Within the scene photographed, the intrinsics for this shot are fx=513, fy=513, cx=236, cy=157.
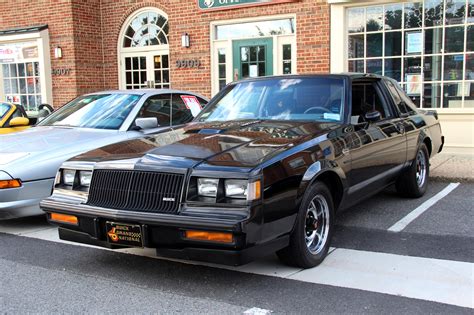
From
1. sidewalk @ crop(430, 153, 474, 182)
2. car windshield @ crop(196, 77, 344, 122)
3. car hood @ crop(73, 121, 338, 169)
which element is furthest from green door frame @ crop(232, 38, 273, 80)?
car hood @ crop(73, 121, 338, 169)

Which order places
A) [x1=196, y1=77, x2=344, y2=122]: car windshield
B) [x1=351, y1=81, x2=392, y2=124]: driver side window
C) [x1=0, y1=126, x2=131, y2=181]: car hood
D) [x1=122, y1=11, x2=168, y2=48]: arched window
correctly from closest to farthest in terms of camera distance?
[x1=196, y1=77, x2=344, y2=122]: car windshield, [x1=351, y1=81, x2=392, y2=124]: driver side window, [x1=0, y1=126, x2=131, y2=181]: car hood, [x1=122, y1=11, x2=168, y2=48]: arched window

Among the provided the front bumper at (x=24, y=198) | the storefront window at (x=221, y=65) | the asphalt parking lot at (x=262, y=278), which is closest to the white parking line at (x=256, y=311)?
the asphalt parking lot at (x=262, y=278)

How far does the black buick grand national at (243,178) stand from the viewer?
142 inches

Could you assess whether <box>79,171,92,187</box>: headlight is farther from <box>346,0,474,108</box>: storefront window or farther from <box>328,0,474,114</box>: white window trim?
<box>346,0,474,108</box>: storefront window

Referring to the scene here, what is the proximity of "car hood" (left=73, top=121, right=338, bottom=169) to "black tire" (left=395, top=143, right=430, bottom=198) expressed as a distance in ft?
7.02

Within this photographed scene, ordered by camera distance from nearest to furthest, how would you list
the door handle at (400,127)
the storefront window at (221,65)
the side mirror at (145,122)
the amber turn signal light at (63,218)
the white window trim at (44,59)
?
the amber turn signal light at (63,218) < the door handle at (400,127) < the side mirror at (145,122) < the storefront window at (221,65) < the white window trim at (44,59)

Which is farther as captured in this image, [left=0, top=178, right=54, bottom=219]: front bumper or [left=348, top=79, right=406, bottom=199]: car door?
[left=0, top=178, right=54, bottom=219]: front bumper

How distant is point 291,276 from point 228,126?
5.26 feet

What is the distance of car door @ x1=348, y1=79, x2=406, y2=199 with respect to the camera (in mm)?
4988

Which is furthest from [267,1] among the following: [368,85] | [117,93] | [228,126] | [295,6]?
[228,126]

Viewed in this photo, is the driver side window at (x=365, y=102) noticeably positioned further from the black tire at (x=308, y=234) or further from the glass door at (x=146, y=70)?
the glass door at (x=146, y=70)

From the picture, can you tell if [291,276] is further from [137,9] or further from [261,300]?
[137,9]

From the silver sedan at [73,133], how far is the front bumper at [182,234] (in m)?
1.82

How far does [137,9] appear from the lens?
1366 cm
